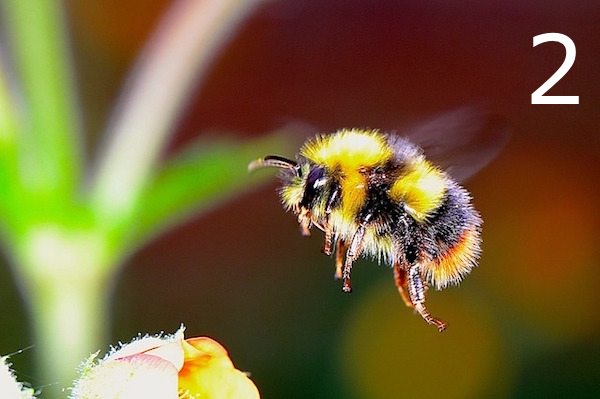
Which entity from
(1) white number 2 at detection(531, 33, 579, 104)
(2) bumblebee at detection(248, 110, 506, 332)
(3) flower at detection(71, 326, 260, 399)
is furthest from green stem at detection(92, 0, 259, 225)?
(3) flower at detection(71, 326, 260, 399)

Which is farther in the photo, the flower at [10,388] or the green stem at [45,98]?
the green stem at [45,98]

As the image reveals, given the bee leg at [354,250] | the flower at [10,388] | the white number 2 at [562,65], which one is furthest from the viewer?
the white number 2 at [562,65]

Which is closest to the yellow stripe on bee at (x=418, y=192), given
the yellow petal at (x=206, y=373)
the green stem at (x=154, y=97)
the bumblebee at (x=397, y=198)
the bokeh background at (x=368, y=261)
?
the bumblebee at (x=397, y=198)

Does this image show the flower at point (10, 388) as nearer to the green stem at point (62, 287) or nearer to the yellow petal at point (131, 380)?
the yellow petal at point (131, 380)

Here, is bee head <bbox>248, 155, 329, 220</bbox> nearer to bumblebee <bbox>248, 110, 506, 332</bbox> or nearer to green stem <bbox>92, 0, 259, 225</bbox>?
bumblebee <bbox>248, 110, 506, 332</bbox>

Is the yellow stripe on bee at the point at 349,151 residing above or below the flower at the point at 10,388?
above

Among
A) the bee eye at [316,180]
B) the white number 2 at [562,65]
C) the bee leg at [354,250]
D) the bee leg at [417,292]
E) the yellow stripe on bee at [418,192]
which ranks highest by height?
the white number 2 at [562,65]

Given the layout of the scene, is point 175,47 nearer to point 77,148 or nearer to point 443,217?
point 77,148

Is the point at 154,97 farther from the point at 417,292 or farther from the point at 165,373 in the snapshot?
the point at 165,373

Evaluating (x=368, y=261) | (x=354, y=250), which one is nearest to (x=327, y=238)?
(x=354, y=250)
